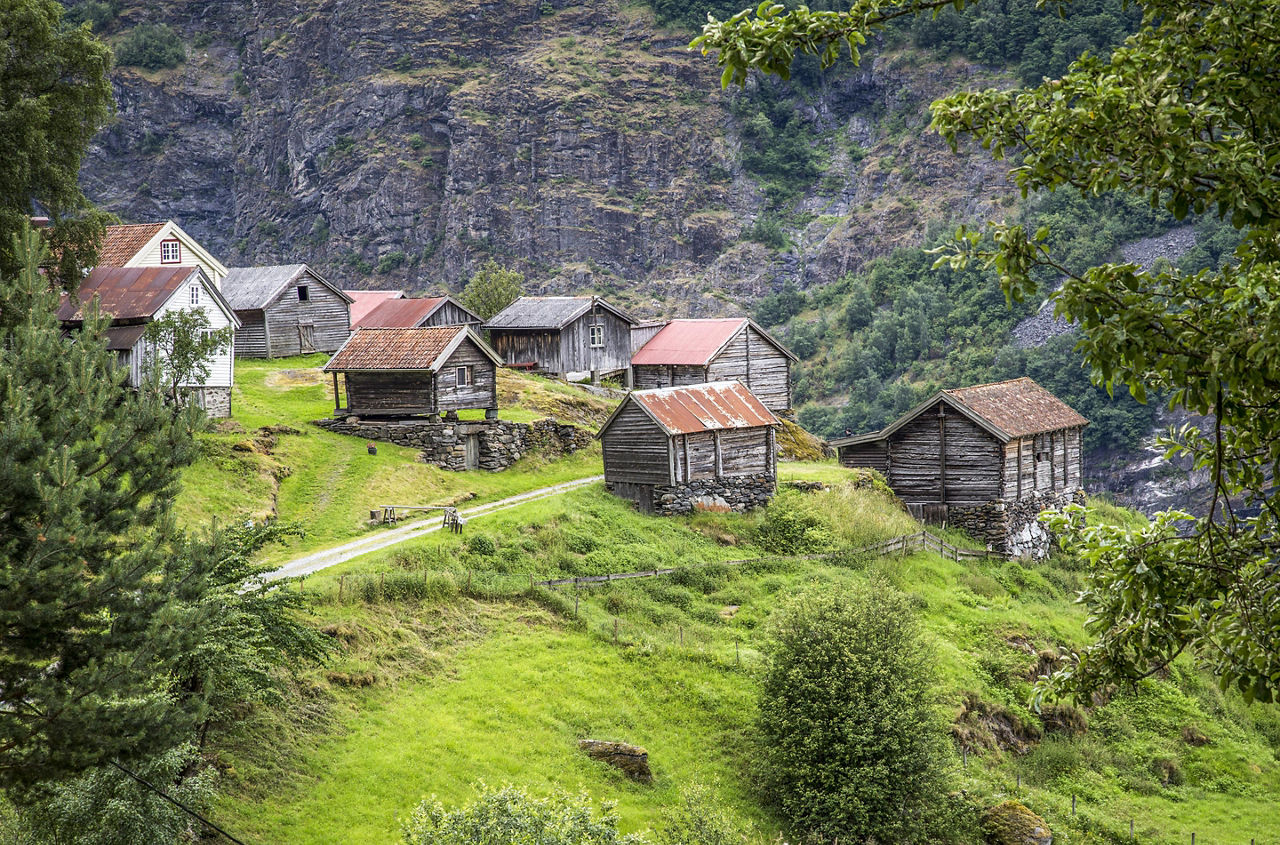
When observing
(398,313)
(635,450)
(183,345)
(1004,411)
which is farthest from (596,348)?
(183,345)

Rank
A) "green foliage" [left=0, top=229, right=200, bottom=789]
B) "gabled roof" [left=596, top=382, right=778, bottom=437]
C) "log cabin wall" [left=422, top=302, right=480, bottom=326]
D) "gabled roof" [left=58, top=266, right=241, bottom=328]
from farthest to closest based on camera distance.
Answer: "log cabin wall" [left=422, top=302, right=480, bottom=326] < "gabled roof" [left=58, top=266, right=241, bottom=328] < "gabled roof" [left=596, top=382, right=778, bottom=437] < "green foliage" [left=0, top=229, right=200, bottom=789]

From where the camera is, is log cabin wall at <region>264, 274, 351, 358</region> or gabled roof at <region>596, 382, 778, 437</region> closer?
gabled roof at <region>596, 382, 778, 437</region>

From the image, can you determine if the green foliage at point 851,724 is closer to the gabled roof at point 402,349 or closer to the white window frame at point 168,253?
the gabled roof at point 402,349

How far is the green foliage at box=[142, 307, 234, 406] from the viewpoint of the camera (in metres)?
35.7

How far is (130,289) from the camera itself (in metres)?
39.8

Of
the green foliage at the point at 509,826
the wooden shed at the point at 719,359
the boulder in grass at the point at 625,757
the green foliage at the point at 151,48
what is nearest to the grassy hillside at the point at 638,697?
the boulder in grass at the point at 625,757

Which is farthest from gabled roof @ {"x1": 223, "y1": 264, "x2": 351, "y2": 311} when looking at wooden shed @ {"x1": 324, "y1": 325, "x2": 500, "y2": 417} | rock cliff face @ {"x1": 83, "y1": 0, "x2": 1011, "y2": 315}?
rock cliff face @ {"x1": 83, "y1": 0, "x2": 1011, "y2": 315}

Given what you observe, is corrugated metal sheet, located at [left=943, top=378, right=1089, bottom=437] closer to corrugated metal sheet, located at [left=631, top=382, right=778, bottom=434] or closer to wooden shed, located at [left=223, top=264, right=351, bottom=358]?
corrugated metal sheet, located at [left=631, top=382, right=778, bottom=434]

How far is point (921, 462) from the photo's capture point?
136ft

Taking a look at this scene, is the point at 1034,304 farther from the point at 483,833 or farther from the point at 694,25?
the point at 483,833

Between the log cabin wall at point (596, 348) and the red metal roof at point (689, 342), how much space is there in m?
1.20

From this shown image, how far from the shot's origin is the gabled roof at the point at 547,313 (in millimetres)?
57469

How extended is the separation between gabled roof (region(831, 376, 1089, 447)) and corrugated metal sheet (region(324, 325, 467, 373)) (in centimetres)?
1676

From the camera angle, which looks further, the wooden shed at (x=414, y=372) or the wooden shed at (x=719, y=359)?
the wooden shed at (x=719, y=359)
